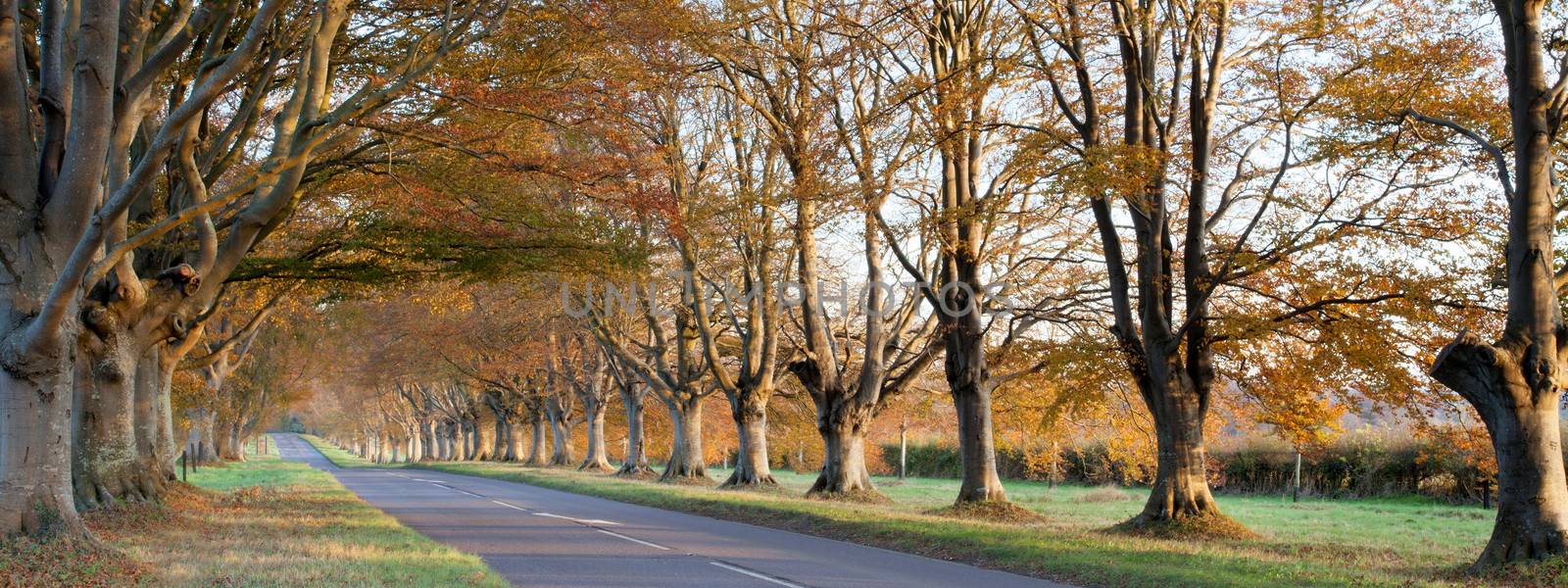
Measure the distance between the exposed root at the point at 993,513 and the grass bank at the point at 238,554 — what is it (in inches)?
385

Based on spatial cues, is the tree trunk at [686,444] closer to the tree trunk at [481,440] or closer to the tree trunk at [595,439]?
the tree trunk at [595,439]

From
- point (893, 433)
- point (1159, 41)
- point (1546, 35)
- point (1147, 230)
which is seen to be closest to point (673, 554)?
point (1147, 230)

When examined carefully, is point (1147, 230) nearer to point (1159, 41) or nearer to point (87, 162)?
point (1159, 41)

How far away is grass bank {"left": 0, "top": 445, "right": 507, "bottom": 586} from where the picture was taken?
31.4 ft

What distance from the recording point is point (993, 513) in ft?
65.1

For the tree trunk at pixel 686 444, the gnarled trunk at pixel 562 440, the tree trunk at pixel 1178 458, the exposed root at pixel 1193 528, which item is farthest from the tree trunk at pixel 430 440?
the exposed root at pixel 1193 528

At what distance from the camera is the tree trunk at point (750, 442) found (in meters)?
30.7

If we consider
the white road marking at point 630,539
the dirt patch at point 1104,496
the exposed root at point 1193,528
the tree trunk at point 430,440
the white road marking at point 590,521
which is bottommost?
the tree trunk at point 430,440

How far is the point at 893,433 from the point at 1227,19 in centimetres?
4052

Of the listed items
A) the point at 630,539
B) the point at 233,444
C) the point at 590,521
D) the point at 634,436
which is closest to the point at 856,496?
the point at 590,521

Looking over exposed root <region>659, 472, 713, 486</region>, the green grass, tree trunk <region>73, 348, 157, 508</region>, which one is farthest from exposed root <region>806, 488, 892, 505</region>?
tree trunk <region>73, 348, 157, 508</region>

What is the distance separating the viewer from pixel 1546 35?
12906 millimetres

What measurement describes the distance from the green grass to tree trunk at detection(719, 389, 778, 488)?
409cm

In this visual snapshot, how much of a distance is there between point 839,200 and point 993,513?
22.1ft
